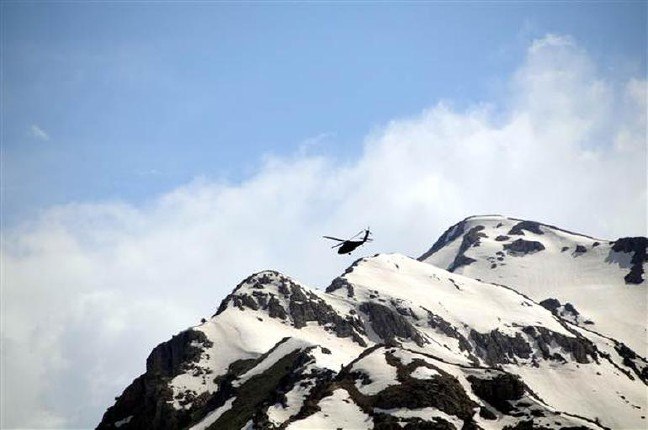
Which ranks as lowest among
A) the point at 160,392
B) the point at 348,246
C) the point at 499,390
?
the point at 499,390

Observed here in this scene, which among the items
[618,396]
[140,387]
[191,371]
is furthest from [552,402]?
[140,387]

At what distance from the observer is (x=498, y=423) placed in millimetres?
127750

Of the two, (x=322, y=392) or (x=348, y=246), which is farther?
(x=322, y=392)

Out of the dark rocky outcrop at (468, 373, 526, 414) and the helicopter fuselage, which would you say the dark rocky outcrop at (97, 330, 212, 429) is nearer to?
the dark rocky outcrop at (468, 373, 526, 414)

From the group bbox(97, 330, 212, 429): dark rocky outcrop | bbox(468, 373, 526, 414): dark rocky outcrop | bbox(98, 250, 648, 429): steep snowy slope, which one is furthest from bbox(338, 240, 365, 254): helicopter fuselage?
bbox(97, 330, 212, 429): dark rocky outcrop

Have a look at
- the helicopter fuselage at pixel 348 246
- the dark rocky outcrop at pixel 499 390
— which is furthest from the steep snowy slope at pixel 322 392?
the helicopter fuselage at pixel 348 246

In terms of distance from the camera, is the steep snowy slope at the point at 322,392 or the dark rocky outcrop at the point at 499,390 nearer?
the steep snowy slope at the point at 322,392

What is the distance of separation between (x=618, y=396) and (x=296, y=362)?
327 feet

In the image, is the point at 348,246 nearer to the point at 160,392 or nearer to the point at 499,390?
the point at 499,390

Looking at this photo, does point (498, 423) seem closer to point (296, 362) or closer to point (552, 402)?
point (296, 362)

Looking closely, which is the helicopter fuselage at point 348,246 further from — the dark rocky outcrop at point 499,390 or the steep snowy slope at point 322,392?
the dark rocky outcrop at point 499,390

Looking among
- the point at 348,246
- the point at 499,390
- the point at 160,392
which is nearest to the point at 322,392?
the point at 499,390

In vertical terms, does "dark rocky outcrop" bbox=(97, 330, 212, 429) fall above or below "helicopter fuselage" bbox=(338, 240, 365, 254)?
above

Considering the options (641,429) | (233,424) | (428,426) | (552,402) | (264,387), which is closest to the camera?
(428,426)
